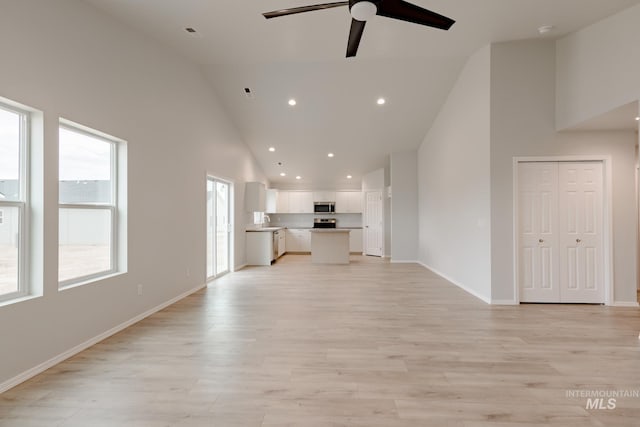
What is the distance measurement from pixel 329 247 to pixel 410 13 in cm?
Result: 655

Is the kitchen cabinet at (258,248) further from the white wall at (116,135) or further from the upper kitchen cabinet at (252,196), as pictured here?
the white wall at (116,135)

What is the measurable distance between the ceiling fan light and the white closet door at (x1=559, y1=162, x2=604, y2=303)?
3866 mm

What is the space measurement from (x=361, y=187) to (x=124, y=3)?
28.4ft

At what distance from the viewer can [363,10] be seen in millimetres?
2357

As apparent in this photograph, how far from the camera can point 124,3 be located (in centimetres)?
332

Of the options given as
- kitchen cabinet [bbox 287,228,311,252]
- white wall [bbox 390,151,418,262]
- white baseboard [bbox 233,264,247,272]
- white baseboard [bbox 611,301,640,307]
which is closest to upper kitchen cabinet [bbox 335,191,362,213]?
kitchen cabinet [bbox 287,228,311,252]

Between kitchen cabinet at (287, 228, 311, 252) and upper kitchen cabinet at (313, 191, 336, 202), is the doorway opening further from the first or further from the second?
upper kitchen cabinet at (313, 191, 336, 202)

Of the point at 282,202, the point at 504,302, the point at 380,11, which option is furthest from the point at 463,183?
the point at 282,202

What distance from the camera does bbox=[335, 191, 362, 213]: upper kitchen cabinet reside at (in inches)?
438

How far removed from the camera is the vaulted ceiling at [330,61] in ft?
12.0

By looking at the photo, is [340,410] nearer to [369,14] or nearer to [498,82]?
[369,14]

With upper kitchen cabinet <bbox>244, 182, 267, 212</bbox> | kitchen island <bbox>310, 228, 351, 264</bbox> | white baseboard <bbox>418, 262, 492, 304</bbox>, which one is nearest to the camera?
white baseboard <bbox>418, 262, 492, 304</bbox>

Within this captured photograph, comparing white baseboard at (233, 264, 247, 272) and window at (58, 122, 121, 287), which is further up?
window at (58, 122, 121, 287)

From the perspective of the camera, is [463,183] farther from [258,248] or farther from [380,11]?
[258,248]
